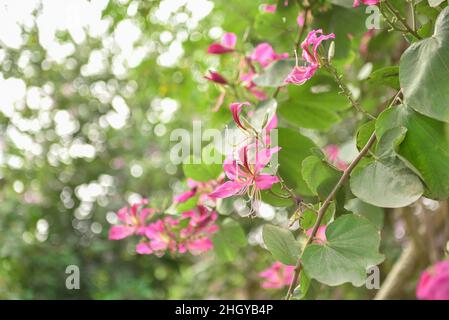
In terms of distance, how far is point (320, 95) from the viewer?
96cm

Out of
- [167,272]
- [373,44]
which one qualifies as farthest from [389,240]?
[373,44]

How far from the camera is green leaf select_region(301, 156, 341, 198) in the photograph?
65cm

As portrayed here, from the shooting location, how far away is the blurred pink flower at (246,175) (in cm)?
63

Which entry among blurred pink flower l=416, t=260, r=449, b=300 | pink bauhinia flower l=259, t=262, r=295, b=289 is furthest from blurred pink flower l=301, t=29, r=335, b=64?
blurred pink flower l=416, t=260, r=449, b=300

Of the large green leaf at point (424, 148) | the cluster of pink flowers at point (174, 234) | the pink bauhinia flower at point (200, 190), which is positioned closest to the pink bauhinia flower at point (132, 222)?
the cluster of pink flowers at point (174, 234)

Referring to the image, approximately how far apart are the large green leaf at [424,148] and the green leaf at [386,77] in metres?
0.07

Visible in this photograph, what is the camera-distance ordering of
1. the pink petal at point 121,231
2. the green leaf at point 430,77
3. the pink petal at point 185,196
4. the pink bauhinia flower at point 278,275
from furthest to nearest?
the pink bauhinia flower at point 278,275, the pink petal at point 121,231, the pink petal at point 185,196, the green leaf at point 430,77

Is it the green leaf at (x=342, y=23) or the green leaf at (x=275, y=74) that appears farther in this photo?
the green leaf at (x=342, y=23)

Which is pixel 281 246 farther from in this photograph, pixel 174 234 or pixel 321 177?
pixel 174 234

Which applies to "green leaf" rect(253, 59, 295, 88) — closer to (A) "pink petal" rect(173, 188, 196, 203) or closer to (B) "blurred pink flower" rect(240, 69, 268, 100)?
(B) "blurred pink flower" rect(240, 69, 268, 100)

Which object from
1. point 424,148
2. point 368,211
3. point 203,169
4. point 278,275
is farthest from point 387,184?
point 278,275

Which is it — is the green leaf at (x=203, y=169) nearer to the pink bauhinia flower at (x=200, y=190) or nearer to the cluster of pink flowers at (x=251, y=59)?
the pink bauhinia flower at (x=200, y=190)
